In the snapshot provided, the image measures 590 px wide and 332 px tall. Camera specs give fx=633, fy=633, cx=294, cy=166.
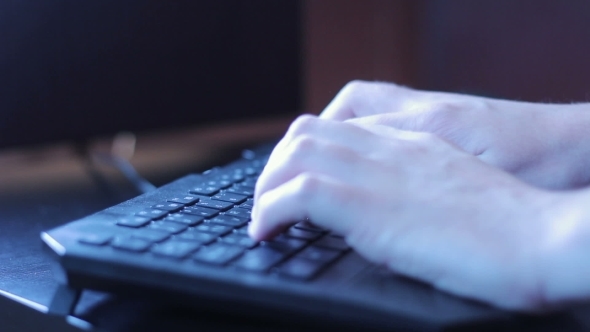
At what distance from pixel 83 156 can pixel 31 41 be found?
0.18 m

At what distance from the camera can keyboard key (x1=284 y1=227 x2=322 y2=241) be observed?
41cm

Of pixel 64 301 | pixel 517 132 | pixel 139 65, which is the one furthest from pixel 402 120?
pixel 139 65

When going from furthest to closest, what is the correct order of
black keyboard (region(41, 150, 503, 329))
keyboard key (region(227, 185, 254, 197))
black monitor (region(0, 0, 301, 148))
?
black monitor (region(0, 0, 301, 148))
keyboard key (region(227, 185, 254, 197))
black keyboard (region(41, 150, 503, 329))

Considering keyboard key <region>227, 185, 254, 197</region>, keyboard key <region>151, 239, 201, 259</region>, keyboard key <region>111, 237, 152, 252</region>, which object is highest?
keyboard key <region>111, 237, 152, 252</region>

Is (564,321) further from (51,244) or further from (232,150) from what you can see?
(232,150)

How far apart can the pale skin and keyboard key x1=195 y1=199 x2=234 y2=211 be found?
0.05 m

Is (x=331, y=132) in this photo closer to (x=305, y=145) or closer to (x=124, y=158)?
(x=305, y=145)

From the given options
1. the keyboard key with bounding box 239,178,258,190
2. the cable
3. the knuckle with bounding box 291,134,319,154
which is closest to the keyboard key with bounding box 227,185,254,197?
the keyboard key with bounding box 239,178,258,190

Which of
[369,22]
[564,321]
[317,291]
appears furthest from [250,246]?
[369,22]

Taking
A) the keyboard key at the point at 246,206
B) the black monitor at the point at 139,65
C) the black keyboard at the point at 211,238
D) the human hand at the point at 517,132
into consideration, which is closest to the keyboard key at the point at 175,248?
the black keyboard at the point at 211,238

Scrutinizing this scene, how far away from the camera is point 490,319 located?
1.02ft

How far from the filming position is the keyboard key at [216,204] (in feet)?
1.53

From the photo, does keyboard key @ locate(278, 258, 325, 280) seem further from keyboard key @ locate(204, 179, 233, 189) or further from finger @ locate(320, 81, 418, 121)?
finger @ locate(320, 81, 418, 121)

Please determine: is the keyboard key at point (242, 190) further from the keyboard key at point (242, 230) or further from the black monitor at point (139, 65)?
the black monitor at point (139, 65)
